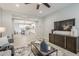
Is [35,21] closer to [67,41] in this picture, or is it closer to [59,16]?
[59,16]

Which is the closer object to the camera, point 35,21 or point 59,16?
point 35,21

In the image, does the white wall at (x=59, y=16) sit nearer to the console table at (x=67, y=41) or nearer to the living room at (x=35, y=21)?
the living room at (x=35, y=21)

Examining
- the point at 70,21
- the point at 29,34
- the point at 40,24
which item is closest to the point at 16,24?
the point at 29,34

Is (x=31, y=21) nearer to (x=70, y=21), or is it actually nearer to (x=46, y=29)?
(x=46, y=29)

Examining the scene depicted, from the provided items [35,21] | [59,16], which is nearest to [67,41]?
[59,16]

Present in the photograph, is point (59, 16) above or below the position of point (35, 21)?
above

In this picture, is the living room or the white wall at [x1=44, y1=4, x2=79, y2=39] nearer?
the living room

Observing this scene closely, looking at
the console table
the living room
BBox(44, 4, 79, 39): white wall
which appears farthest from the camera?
the console table

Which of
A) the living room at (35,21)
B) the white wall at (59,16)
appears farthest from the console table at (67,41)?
the white wall at (59,16)

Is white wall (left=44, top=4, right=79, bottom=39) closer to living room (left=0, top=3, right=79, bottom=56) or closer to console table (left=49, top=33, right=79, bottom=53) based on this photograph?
Answer: living room (left=0, top=3, right=79, bottom=56)

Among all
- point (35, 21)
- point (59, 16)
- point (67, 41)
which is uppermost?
point (59, 16)

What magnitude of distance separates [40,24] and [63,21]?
2.70 feet

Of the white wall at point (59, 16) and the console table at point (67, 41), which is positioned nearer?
the white wall at point (59, 16)

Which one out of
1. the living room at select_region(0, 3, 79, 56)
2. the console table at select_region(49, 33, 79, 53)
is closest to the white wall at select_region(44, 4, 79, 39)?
the living room at select_region(0, 3, 79, 56)
